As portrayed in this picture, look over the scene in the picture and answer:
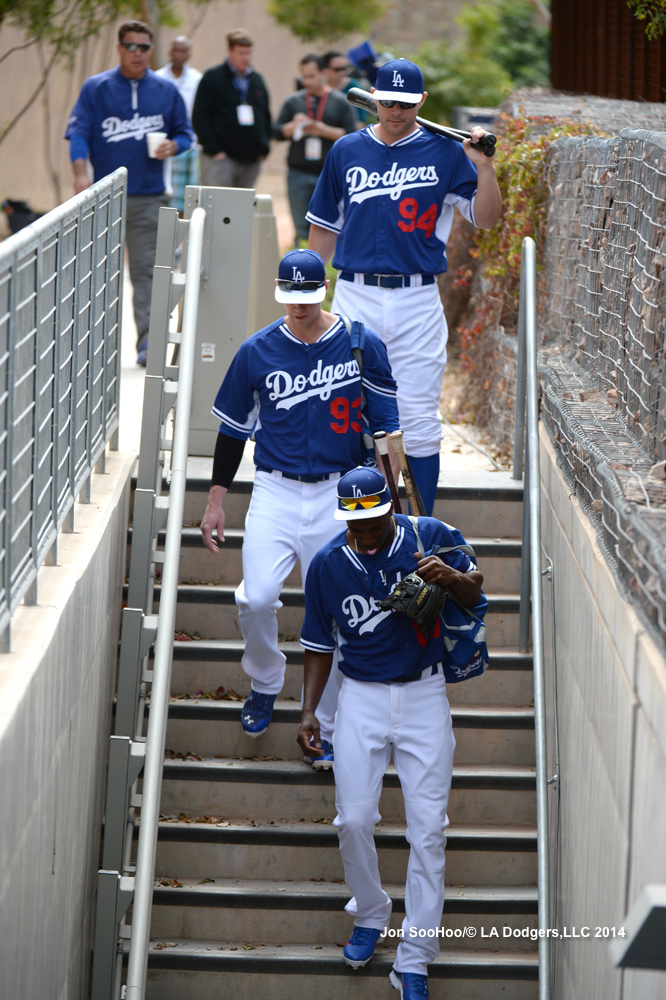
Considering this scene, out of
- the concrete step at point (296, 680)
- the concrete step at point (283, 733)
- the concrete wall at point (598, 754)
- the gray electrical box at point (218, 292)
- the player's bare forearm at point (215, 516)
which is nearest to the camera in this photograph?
the concrete wall at point (598, 754)

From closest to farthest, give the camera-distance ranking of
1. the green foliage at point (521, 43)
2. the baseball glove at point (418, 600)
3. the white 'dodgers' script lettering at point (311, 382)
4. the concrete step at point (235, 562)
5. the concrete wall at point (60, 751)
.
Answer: the concrete wall at point (60, 751) < the baseball glove at point (418, 600) < the white 'dodgers' script lettering at point (311, 382) < the concrete step at point (235, 562) < the green foliage at point (521, 43)

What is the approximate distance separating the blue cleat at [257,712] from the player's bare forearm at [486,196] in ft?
8.00

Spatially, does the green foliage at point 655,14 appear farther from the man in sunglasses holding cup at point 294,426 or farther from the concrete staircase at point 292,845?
the concrete staircase at point 292,845

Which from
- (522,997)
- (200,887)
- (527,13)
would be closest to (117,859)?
(200,887)

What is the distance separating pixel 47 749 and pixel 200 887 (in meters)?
1.98

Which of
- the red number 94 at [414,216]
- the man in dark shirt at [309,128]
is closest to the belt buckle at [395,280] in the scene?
the red number 94 at [414,216]

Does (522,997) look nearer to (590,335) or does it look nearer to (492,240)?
(590,335)

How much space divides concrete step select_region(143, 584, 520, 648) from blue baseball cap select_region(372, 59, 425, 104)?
8.01 ft

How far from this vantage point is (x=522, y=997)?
18.5 ft

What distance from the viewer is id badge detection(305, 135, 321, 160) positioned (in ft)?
37.6

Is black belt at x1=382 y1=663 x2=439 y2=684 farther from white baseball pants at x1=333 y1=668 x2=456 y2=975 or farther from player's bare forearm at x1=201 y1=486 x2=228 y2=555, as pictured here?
player's bare forearm at x1=201 y1=486 x2=228 y2=555

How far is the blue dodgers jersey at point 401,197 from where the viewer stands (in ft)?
19.5

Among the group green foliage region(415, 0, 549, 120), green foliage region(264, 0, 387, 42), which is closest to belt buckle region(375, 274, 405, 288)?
green foliage region(415, 0, 549, 120)

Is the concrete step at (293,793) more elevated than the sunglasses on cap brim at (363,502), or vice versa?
the sunglasses on cap brim at (363,502)
